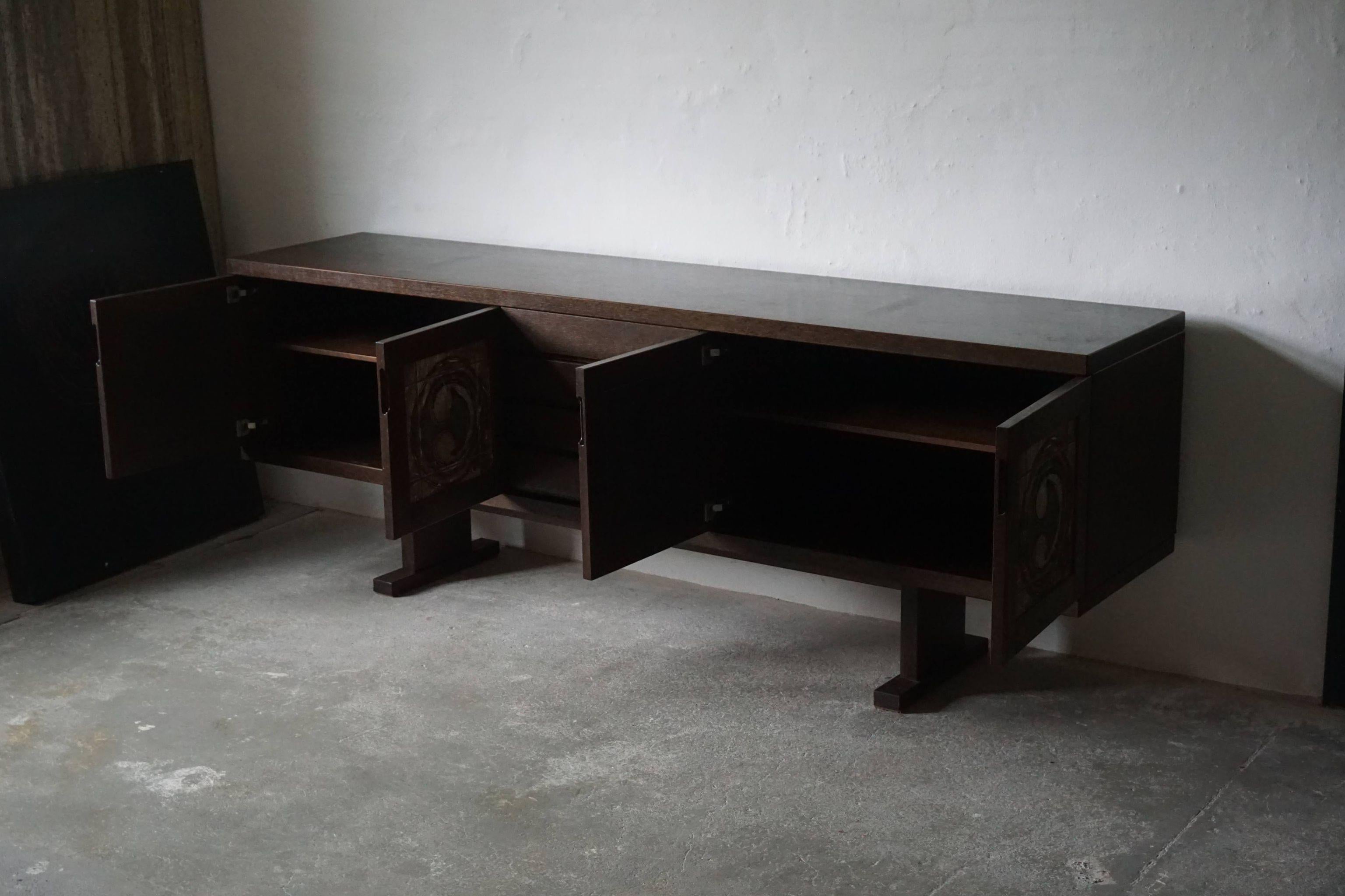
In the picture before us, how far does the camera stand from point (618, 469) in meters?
2.98

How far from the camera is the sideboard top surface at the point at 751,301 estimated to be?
2.86 metres

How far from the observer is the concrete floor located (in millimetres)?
2572

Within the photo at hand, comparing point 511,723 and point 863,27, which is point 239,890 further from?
point 863,27

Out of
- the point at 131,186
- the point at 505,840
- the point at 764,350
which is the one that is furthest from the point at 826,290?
the point at 131,186

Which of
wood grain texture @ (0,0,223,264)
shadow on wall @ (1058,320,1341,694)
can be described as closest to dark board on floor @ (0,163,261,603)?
wood grain texture @ (0,0,223,264)

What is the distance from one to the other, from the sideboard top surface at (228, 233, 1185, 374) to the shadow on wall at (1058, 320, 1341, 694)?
0.18m

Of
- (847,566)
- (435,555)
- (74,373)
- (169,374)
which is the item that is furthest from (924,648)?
(74,373)

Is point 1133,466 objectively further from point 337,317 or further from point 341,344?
point 337,317

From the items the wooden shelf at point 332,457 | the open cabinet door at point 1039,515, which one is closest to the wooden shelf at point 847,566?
the open cabinet door at point 1039,515

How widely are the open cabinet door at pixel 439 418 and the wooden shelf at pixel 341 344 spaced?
27 cm

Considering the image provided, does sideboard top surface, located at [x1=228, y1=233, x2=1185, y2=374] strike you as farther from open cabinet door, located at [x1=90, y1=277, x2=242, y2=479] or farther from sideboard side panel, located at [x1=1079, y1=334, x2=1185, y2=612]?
open cabinet door, located at [x1=90, y1=277, x2=242, y2=479]

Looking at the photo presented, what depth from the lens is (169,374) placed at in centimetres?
356

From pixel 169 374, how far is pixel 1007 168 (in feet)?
6.33

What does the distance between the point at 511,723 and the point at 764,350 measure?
0.94 meters
